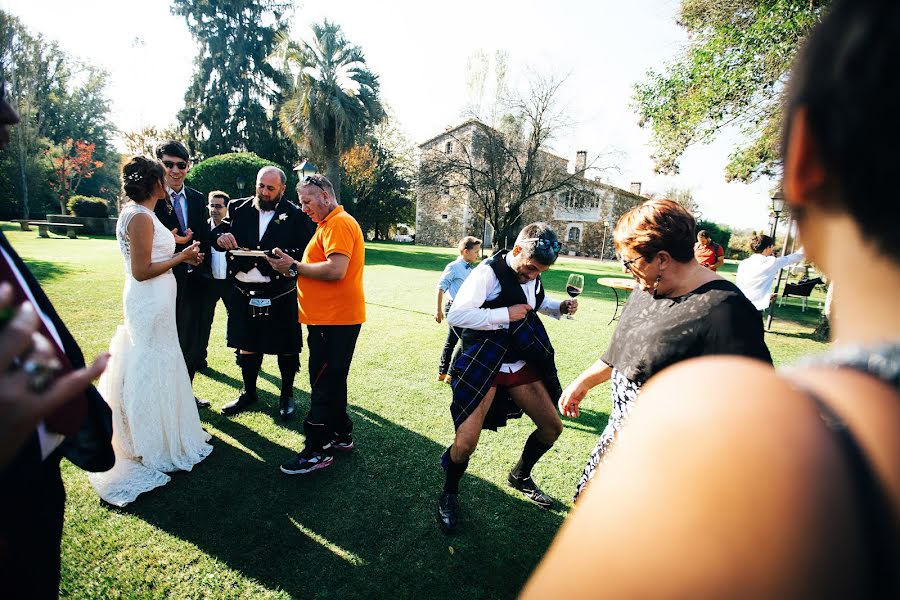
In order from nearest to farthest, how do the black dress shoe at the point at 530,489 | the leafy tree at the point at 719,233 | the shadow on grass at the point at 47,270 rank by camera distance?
1. the black dress shoe at the point at 530,489
2. the shadow on grass at the point at 47,270
3. the leafy tree at the point at 719,233

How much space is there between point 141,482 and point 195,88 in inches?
1319

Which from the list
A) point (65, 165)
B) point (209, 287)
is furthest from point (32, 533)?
point (65, 165)

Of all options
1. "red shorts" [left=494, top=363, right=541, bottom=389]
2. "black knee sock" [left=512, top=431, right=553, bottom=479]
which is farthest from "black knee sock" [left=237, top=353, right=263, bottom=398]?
"black knee sock" [left=512, top=431, right=553, bottom=479]

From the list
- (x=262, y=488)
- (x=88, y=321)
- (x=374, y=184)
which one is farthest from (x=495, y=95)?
(x=262, y=488)

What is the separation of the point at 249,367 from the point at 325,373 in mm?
1463

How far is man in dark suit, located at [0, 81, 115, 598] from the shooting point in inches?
29.2

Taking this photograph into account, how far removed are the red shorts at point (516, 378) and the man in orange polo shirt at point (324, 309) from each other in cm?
136

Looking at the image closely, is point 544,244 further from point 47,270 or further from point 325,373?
point 47,270

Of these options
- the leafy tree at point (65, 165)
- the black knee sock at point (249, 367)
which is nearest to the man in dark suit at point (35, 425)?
the black knee sock at point (249, 367)

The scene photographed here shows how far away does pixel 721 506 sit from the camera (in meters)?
0.42

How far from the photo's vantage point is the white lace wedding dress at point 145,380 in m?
3.16

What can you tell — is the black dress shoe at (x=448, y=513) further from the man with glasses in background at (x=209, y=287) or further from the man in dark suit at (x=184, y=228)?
the man with glasses in background at (x=209, y=287)

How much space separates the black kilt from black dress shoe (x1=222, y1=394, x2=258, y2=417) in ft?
2.02

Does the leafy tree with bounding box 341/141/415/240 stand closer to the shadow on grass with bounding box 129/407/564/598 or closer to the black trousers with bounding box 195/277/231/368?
the black trousers with bounding box 195/277/231/368
